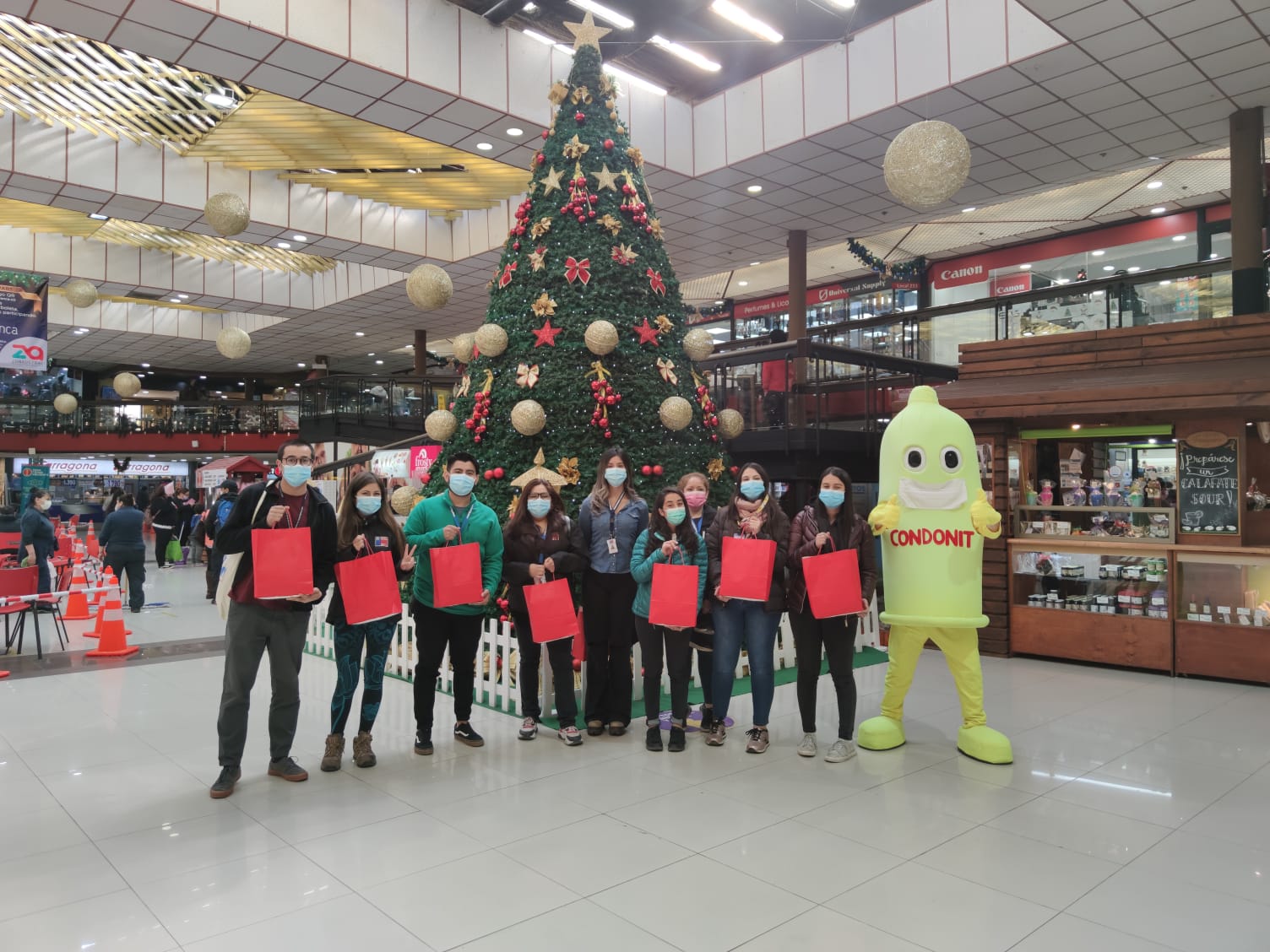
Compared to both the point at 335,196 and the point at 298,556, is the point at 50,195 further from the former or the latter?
the point at 298,556

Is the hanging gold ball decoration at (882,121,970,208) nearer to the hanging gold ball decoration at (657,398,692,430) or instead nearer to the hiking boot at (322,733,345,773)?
the hanging gold ball decoration at (657,398,692,430)

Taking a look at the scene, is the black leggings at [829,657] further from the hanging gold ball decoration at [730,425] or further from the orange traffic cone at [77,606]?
Result: the orange traffic cone at [77,606]

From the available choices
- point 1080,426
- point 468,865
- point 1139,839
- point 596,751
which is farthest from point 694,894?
point 1080,426

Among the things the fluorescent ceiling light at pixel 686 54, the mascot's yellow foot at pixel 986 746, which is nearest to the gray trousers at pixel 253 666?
the mascot's yellow foot at pixel 986 746

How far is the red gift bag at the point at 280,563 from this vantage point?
372cm

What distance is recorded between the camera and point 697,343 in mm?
6469

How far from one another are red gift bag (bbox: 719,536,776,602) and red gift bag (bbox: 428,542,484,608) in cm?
133

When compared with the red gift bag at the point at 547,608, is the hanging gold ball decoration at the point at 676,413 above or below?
above

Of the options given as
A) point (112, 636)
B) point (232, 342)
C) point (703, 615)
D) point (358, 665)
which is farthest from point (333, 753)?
point (232, 342)

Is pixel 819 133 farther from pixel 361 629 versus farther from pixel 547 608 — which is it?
pixel 361 629

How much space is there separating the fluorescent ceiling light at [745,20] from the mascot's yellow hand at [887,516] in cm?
555

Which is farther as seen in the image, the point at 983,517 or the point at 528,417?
the point at 528,417

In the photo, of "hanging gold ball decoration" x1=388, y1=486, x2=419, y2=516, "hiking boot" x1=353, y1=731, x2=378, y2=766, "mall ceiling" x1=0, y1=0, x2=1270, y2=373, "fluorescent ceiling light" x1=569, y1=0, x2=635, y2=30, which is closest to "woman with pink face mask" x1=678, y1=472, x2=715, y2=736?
"hiking boot" x1=353, y1=731, x2=378, y2=766

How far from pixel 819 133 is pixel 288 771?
7623 mm
